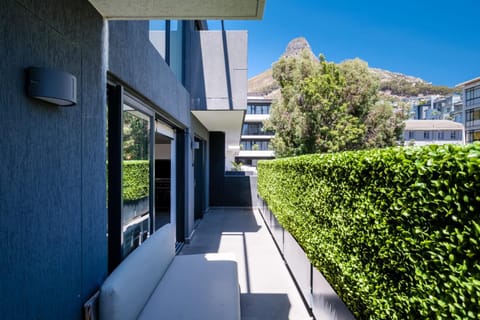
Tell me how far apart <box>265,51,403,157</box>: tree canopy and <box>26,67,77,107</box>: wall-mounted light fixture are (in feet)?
48.3

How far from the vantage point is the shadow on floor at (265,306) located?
3.55 metres

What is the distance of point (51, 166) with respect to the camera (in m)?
1.62

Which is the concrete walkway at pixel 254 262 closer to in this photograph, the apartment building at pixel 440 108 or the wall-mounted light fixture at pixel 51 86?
the wall-mounted light fixture at pixel 51 86

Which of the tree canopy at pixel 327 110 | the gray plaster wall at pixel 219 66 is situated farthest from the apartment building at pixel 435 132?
the gray plaster wall at pixel 219 66

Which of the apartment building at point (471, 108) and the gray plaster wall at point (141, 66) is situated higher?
the apartment building at point (471, 108)

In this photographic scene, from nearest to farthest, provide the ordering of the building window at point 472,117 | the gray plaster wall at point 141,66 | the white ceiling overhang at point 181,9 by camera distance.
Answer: the white ceiling overhang at point 181,9, the gray plaster wall at point 141,66, the building window at point 472,117

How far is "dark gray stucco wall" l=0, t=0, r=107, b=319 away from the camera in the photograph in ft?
4.34

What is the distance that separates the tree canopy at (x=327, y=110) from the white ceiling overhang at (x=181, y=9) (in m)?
14.0

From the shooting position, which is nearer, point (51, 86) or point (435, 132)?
point (51, 86)

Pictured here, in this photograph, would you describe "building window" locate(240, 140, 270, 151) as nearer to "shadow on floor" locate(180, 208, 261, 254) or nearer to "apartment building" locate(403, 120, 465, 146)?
"apartment building" locate(403, 120, 465, 146)

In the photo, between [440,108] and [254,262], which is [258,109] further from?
[440,108]

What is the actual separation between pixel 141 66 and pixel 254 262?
399cm

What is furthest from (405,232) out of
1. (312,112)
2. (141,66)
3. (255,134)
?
(255,134)

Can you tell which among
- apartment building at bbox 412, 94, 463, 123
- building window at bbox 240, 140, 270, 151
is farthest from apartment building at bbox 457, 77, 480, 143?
building window at bbox 240, 140, 270, 151
